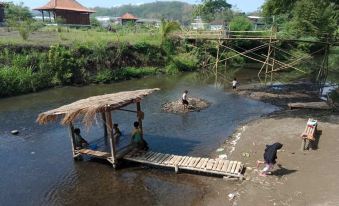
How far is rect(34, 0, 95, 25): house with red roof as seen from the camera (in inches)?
2029

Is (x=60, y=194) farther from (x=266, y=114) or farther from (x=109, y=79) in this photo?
(x=109, y=79)

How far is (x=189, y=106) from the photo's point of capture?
2392 centimetres

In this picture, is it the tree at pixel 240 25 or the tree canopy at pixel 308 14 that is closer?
the tree canopy at pixel 308 14

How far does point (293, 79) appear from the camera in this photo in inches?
1428

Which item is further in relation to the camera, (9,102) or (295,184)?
(9,102)

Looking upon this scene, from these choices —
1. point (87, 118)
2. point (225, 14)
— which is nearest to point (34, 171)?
point (87, 118)

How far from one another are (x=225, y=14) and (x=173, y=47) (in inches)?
2597

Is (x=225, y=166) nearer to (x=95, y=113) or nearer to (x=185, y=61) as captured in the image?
(x=95, y=113)

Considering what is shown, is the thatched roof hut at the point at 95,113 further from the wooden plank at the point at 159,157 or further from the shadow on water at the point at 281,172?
the shadow on water at the point at 281,172

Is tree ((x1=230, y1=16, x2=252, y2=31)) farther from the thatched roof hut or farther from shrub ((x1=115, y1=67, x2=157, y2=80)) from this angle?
the thatched roof hut

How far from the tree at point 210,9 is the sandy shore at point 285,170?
3292 inches

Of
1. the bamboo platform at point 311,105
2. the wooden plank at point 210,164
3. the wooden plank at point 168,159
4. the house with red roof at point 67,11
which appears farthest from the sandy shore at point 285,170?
the house with red roof at point 67,11

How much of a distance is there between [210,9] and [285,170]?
94.4 metres

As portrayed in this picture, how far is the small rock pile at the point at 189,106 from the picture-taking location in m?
23.7
